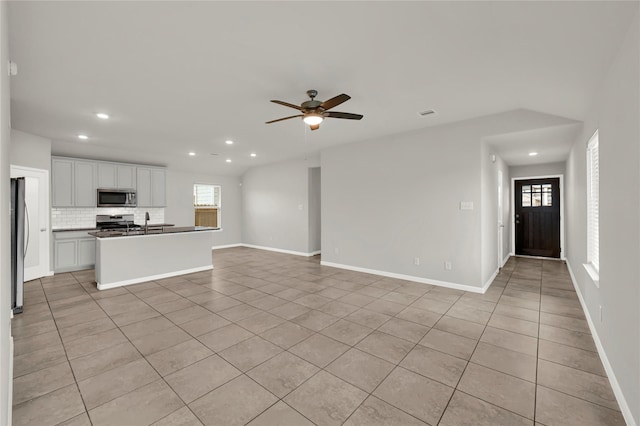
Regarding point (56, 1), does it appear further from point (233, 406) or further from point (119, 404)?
point (233, 406)

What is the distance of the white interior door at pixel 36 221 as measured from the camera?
505 cm

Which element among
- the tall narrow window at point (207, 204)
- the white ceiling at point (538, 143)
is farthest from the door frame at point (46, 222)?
the white ceiling at point (538, 143)

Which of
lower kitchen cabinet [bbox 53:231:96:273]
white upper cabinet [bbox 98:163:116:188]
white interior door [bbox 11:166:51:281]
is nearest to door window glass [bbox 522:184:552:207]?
white upper cabinet [bbox 98:163:116:188]

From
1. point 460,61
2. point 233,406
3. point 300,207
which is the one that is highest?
point 460,61

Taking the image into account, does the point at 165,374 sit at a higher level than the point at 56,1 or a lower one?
lower

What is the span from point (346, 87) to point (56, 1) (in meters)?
2.40

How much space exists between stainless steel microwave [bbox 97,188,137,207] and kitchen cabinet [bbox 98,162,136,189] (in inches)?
5.0

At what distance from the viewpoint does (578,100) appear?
9.95ft

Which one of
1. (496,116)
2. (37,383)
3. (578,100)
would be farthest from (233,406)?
(496,116)

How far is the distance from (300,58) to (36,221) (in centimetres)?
589

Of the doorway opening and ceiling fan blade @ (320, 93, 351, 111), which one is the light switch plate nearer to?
ceiling fan blade @ (320, 93, 351, 111)

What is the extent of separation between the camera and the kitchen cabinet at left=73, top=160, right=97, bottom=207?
6.21 meters

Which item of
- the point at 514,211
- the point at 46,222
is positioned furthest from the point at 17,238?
the point at 514,211

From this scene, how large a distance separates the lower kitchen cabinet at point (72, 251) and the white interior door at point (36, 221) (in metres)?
0.22
